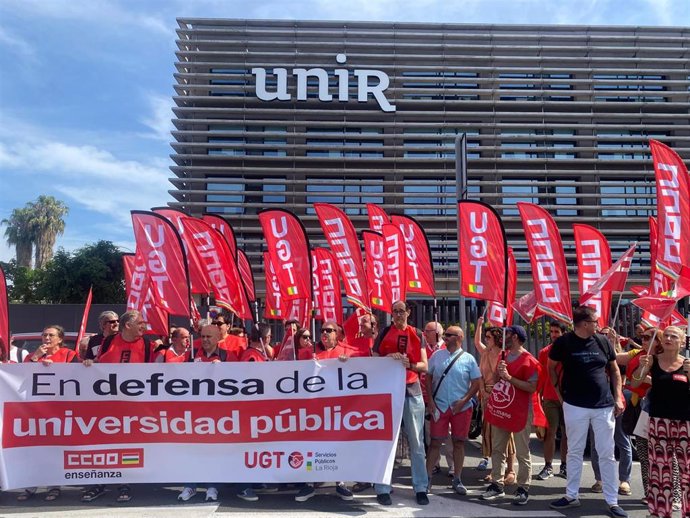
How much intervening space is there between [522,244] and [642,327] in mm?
31094

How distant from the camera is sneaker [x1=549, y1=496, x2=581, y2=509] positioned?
18.9 ft

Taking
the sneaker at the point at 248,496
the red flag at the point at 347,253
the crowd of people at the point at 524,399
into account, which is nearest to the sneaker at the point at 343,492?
the crowd of people at the point at 524,399

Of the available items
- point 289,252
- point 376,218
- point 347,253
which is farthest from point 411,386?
point 376,218

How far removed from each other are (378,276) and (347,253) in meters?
0.76

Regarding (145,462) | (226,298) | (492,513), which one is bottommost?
(492,513)

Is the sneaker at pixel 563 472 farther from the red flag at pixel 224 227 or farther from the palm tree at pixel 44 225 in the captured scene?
the palm tree at pixel 44 225

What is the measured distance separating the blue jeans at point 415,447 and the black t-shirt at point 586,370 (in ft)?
4.93

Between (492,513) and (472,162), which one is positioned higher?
(472,162)

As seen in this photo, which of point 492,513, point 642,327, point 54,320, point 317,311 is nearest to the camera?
point 492,513

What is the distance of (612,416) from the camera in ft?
18.9

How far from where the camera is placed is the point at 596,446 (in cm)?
569

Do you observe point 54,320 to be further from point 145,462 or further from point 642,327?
point 642,327

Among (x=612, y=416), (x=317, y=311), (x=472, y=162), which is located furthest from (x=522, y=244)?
(x=612, y=416)

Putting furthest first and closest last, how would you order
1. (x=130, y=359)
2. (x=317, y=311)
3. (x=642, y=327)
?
(x=317, y=311), (x=642, y=327), (x=130, y=359)
